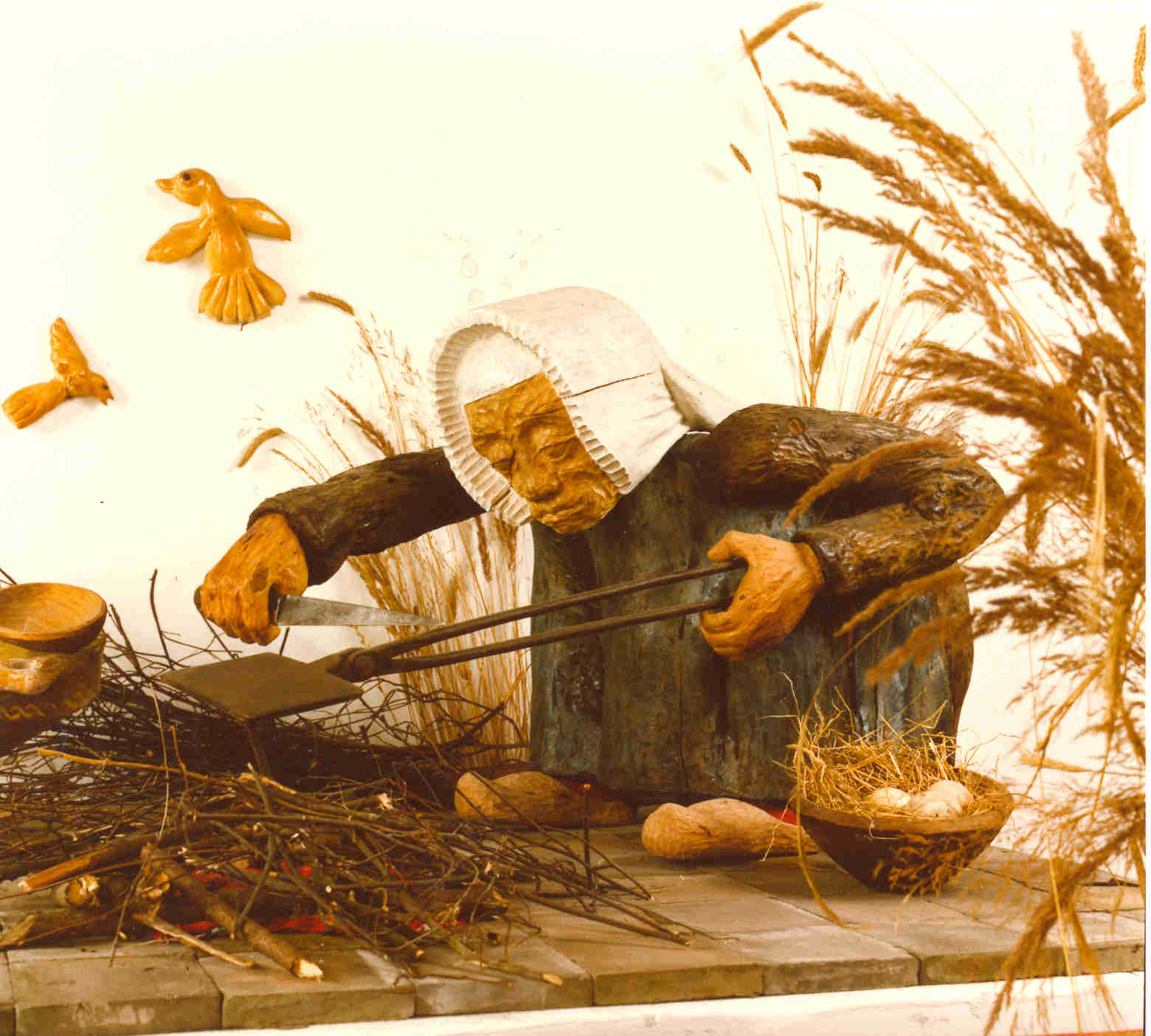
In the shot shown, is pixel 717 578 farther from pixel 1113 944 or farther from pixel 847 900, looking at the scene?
pixel 1113 944

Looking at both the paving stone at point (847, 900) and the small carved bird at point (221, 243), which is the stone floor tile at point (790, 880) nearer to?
the paving stone at point (847, 900)

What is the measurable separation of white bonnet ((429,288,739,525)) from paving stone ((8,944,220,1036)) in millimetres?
891

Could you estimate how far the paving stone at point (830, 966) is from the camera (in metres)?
1.35

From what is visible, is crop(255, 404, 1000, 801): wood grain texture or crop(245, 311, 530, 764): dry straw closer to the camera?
crop(255, 404, 1000, 801): wood grain texture

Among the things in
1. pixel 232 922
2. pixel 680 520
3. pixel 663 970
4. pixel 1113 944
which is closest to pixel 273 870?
pixel 232 922

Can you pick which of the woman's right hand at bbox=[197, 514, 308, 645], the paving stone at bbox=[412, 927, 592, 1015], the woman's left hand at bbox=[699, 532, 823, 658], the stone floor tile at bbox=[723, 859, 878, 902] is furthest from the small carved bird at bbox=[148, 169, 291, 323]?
the paving stone at bbox=[412, 927, 592, 1015]

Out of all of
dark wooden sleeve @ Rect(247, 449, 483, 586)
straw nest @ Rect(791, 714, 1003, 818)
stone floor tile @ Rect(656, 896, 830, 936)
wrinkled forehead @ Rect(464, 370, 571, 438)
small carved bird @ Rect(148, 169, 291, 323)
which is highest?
small carved bird @ Rect(148, 169, 291, 323)

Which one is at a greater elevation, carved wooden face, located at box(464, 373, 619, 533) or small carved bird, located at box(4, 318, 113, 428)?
small carved bird, located at box(4, 318, 113, 428)

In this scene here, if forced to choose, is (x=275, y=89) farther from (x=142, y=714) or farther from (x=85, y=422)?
(x=142, y=714)

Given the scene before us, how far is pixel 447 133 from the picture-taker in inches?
102

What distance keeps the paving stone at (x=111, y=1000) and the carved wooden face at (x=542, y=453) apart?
84 centimetres

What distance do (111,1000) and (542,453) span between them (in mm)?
927

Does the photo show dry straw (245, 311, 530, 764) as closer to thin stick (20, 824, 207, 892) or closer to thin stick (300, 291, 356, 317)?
thin stick (300, 291, 356, 317)

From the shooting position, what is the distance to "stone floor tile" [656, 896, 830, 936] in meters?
1.51
